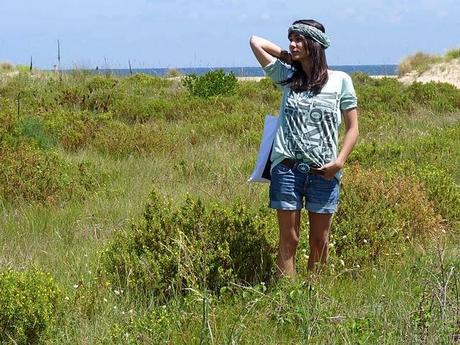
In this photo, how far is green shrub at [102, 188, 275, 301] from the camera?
4820mm

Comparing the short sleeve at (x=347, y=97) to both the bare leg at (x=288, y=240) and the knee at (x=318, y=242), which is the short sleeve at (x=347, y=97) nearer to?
the bare leg at (x=288, y=240)

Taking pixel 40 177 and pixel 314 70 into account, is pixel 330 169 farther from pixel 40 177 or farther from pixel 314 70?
pixel 40 177

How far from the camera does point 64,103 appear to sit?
50.5ft

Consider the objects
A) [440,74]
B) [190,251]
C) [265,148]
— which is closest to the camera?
[265,148]

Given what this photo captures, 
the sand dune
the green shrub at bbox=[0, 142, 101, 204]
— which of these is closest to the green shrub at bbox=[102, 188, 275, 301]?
the green shrub at bbox=[0, 142, 101, 204]

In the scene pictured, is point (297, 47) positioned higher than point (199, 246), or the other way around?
point (297, 47)

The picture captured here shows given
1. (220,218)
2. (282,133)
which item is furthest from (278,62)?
(220,218)

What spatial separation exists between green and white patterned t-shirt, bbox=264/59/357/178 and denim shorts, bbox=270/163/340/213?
3.2 inches

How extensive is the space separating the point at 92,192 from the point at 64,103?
7963 mm

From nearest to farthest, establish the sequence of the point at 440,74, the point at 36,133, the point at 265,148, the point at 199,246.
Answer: the point at 265,148 → the point at 199,246 → the point at 36,133 → the point at 440,74

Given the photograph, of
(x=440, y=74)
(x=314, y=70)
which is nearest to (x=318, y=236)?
(x=314, y=70)

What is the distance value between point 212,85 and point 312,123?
13.2m

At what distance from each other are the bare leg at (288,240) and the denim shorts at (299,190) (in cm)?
8

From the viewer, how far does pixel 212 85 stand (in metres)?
17.6
